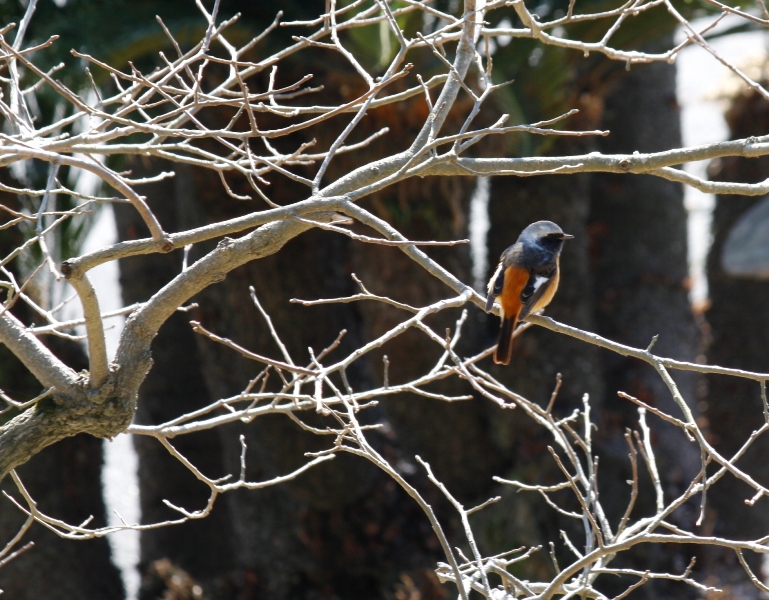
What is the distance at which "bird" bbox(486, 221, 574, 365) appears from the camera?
464 cm

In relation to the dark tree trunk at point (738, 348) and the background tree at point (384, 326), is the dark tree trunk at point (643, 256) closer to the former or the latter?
the background tree at point (384, 326)

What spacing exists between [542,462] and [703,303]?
4056 millimetres

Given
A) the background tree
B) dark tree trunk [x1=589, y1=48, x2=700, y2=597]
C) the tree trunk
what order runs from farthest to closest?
1. dark tree trunk [x1=589, y1=48, x2=700, y2=597]
2. the tree trunk
3. the background tree

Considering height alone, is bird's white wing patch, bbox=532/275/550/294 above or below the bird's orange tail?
above

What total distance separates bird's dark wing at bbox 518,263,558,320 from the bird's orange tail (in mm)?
112

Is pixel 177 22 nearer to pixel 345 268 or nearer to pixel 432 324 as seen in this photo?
pixel 345 268

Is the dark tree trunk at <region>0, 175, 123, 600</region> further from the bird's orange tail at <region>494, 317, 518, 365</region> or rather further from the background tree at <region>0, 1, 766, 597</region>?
the bird's orange tail at <region>494, 317, 518, 365</region>

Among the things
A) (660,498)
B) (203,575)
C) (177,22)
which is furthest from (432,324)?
(660,498)

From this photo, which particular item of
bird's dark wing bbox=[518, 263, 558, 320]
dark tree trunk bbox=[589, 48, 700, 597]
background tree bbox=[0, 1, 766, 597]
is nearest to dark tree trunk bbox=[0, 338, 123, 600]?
background tree bbox=[0, 1, 766, 597]

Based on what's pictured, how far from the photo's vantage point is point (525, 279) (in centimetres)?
488

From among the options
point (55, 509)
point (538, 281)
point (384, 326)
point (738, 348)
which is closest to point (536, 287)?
point (538, 281)

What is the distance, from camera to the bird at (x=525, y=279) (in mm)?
4645

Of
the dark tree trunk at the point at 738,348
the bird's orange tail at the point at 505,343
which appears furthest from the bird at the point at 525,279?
the dark tree trunk at the point at 738,348

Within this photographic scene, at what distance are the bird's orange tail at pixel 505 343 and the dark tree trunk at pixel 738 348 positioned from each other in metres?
6.02
